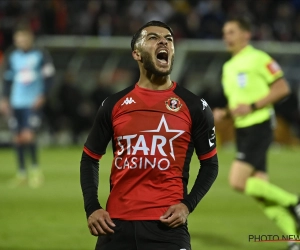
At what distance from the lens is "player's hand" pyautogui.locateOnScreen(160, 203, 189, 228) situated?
150 inches

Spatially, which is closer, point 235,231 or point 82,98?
point 235,231

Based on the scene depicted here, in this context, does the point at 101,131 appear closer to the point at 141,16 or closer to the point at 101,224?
the point at 101,224

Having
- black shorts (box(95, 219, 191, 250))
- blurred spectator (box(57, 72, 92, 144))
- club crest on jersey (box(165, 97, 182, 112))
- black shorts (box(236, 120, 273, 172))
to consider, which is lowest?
black shorts (box(95, 219, 191, 250))

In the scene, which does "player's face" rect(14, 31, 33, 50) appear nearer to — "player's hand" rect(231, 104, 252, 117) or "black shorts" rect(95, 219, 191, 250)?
"player's hand" rect(231, 104, 252, 117)

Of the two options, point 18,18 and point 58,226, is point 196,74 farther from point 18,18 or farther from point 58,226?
point 58,226

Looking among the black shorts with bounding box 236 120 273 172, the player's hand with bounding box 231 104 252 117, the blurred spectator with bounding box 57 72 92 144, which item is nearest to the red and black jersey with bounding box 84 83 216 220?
the player's hand with bounding box 231 104 252 117

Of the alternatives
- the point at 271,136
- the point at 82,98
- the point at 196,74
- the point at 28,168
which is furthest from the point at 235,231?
the point at 196,74

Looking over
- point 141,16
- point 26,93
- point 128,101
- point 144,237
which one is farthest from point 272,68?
point 141,16

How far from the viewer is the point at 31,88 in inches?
476

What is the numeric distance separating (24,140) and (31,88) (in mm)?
856

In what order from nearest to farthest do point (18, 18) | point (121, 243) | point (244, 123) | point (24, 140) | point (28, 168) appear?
point (121, 243)
point (244, 123)
point (24, 140)
point (28, 168)
point (18, 18)

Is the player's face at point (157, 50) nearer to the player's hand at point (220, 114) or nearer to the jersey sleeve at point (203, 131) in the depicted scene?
the jersey sleeve at point (203, 131)

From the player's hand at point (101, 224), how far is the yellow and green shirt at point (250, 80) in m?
3.79

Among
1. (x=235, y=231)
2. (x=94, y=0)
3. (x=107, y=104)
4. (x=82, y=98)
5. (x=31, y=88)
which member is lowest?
(x=107, y=104)
